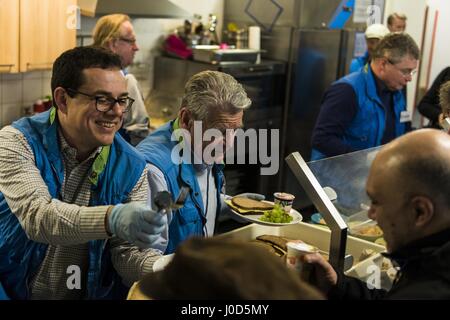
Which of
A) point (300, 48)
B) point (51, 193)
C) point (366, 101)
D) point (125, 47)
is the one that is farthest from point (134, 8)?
point (51, 193)

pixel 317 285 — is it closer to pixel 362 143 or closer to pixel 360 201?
pixel 360 201

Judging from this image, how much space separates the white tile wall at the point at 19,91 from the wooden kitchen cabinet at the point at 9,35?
0.51 meters

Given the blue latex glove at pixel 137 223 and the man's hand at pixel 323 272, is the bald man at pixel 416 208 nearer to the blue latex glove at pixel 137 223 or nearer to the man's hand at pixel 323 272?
the man's hand at pixel 323 272

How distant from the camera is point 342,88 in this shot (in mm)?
3811

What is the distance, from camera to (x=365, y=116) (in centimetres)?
383

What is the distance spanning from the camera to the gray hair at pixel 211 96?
2477 mm

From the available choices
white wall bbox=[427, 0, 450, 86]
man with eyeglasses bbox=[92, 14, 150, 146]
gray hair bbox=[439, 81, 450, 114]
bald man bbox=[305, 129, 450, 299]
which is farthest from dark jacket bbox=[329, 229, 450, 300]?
white wall bbox=[427, 0, 450, 86]

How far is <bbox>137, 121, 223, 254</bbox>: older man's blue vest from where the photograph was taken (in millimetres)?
2438

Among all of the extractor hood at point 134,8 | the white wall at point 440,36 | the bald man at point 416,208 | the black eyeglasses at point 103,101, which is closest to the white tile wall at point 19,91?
the extractor hood at point 134,8

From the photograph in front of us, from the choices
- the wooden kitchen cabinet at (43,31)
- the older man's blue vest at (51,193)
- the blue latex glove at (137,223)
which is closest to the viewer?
the blue latex glove at (137,223)

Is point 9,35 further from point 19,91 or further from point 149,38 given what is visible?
point 149,38

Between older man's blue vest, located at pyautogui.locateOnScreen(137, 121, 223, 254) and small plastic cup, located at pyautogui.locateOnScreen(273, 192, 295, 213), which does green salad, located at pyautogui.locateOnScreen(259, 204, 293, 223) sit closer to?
small plastic cup, located at pyautogui.locateOnScreen(273, 192, 295, 213)

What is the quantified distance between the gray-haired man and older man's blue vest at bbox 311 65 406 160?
148 centimetres

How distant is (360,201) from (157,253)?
1018 mm
